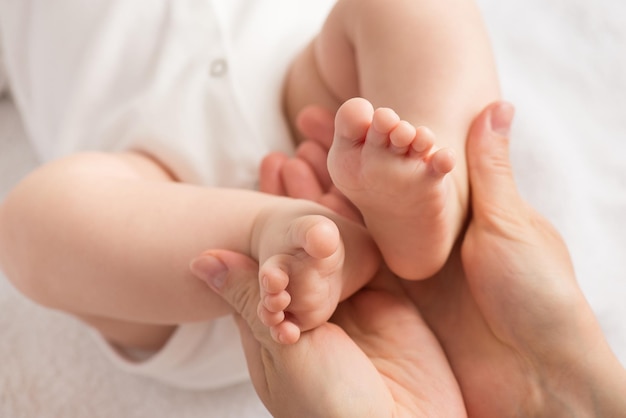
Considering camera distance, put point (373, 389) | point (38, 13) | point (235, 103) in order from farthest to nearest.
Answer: point (38, 13) → point (235, 103) → point (373, 389)

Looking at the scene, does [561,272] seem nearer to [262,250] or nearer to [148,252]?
[262,250]

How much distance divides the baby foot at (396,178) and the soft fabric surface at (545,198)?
357 millimetres

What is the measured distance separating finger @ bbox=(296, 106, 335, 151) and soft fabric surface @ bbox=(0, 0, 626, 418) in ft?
0.96

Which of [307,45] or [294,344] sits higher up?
[307,45]

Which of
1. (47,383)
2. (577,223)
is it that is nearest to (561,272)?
(577,223)

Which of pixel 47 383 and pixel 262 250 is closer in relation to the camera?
pixel 262 250

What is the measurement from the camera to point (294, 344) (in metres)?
0.64

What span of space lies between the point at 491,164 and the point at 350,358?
27 cm

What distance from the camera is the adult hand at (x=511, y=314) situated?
655 mm

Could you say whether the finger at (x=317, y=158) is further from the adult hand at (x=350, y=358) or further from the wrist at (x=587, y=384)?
the wrist at (x=587, y=384)

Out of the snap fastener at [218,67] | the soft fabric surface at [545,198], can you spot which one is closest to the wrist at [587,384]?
the soft fabric surface at [545,198]

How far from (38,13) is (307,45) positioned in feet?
1.34

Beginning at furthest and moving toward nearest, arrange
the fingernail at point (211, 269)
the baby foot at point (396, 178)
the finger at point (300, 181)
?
the finger at point (300, 181) < the fingernail at point (211, 269) < the baby foot at point (396, 178)

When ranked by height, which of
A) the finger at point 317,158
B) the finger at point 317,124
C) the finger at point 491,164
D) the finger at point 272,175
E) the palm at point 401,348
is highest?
the finger at point 491,164
